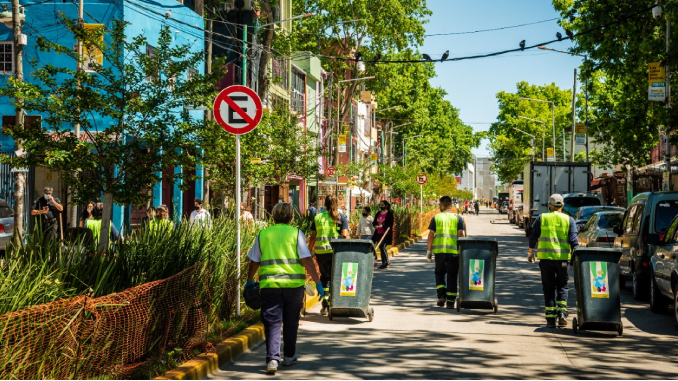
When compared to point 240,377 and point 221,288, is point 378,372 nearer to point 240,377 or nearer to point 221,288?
point 240,377

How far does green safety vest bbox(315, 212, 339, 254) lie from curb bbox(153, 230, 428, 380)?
2.62 metres

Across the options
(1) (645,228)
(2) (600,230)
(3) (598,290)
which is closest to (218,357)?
(3) (598,290)

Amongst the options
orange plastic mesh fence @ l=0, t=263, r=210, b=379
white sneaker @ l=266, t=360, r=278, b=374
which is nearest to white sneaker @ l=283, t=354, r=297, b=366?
white sneaker @ l=266, t=360, r=278, b=374

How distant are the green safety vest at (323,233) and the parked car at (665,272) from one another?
15.9ft

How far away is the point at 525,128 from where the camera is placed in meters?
87.9

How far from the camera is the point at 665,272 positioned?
12.4 metres

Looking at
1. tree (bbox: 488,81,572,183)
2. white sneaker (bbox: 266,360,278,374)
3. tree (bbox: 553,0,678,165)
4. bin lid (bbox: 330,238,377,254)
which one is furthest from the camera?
tree (bbox: 488,81,572,183)

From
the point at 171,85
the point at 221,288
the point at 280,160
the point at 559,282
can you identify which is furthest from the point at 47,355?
the point at 280,160

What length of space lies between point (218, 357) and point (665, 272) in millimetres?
6882

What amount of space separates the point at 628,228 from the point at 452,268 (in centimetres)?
444

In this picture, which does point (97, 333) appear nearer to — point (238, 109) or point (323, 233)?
point (238, 109)

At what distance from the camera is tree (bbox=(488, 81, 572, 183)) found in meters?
86.9

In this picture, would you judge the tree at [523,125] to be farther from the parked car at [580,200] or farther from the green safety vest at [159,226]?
the green safety vest at [159,226]

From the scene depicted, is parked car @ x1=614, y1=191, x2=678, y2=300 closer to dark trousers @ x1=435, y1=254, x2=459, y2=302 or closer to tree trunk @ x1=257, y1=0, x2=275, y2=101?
dark trousers @ x1=435, y1=254, x2=459, y2=302
